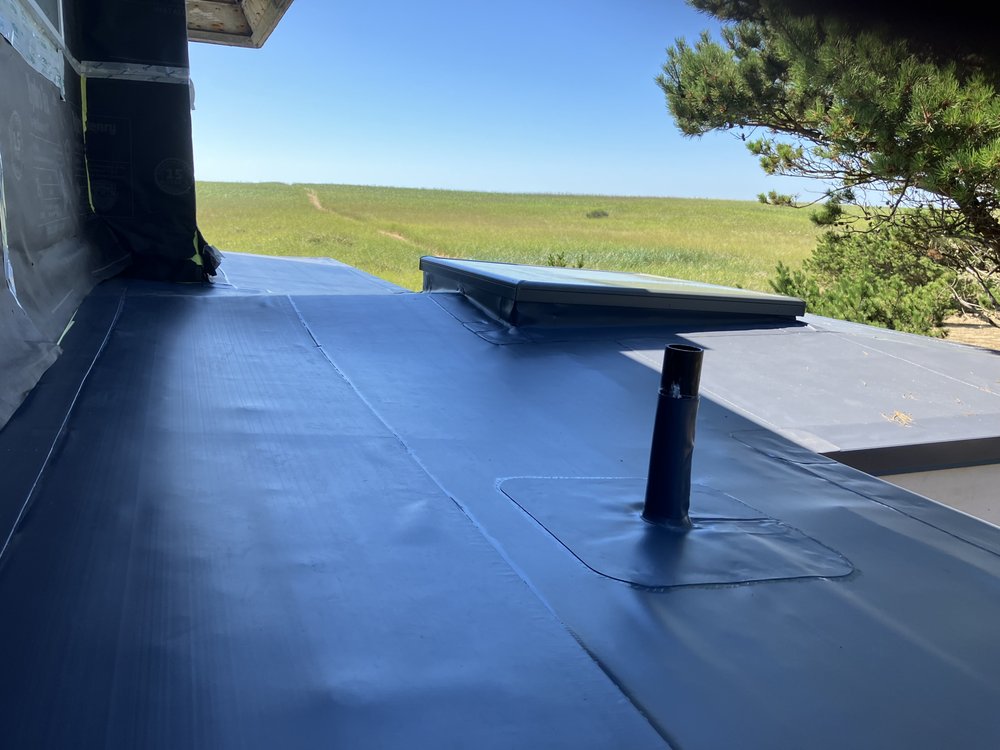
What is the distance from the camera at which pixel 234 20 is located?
6164 mm

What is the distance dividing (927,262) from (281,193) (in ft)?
164

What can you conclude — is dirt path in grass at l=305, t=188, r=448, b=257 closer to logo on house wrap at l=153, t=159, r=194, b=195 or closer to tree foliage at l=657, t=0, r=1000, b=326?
tree foliage at l=657, t=0, r=1000, b=326

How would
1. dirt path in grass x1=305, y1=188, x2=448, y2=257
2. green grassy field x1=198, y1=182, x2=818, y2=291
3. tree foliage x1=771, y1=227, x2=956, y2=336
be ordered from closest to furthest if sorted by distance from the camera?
tree foliage x1=771, y1=227, x2=956, y2=336
green grassy field x1=198, y1=182, x2=818, y2=291
dirt path in grass x1=305, y1=188, x2=448, y2=257

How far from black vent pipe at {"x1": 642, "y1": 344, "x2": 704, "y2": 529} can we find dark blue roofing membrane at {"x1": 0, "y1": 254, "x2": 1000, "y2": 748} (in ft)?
0.29

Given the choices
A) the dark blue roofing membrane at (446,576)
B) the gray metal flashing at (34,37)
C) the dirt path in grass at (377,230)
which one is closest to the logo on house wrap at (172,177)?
the gray metal flashing at (34,37)

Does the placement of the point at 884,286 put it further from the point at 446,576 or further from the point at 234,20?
the point at 446,576

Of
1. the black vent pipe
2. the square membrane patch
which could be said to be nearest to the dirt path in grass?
the square membrane patch

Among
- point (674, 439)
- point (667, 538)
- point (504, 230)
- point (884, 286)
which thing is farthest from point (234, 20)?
point (504, 230)

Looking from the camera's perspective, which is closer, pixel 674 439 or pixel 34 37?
pixel 674 439

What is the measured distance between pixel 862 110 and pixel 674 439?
4.83 metres

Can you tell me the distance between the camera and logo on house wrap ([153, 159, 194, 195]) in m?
4.14

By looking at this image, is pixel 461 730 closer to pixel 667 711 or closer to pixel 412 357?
pixel 667 711

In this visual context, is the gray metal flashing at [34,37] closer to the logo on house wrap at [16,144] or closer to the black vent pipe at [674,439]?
the logo on house wrap at [16,144]

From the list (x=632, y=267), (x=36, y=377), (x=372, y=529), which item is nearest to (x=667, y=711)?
(x=372, y=529)
